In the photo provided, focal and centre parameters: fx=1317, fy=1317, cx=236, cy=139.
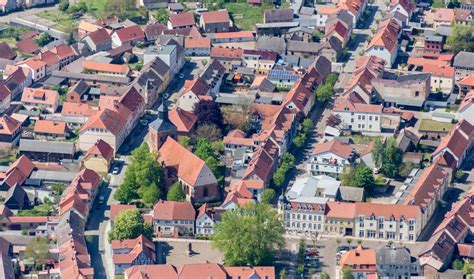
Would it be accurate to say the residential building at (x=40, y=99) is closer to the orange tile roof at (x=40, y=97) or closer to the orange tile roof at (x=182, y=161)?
the orange tile roof at (x=40, y=97)

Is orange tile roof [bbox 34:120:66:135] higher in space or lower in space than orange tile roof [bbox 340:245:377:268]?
lower

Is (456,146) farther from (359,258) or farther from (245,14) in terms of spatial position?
(245,14)

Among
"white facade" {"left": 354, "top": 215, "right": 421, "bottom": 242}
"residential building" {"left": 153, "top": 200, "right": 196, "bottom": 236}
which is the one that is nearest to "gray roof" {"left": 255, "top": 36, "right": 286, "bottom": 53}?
"residential building" {"left": 153, "top": 200, "right": 196, "bottom": 236}

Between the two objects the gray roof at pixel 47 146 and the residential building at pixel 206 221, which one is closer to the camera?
the residential building at pixel 206 221

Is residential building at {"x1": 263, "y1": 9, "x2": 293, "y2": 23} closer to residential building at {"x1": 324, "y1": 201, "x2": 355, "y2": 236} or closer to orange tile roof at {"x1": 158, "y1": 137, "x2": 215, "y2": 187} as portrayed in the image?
orange tile roof at {"x1": 158, "y1": 137, "x2": 215, "y2": 187}

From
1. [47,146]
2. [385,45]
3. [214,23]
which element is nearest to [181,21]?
[214,23]

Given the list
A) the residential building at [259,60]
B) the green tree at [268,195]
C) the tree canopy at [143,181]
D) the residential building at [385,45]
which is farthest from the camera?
the residential building at [385,45]

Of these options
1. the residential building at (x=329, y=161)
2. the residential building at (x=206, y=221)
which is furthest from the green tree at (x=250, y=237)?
the residential building at (x=329, y=161)
